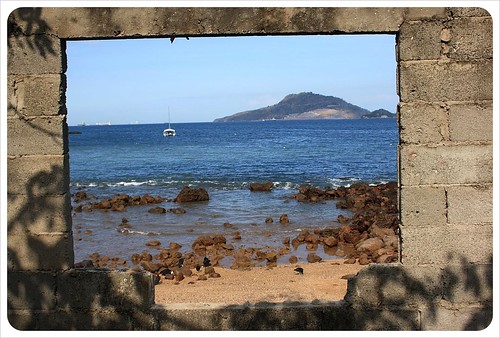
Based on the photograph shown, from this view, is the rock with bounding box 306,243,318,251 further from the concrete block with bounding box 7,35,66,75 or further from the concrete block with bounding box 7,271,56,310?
the concrete block with bounding box 7,35,66,75

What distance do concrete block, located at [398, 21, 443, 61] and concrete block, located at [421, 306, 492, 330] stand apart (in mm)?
2225

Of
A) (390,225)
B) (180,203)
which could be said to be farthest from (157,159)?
(390,225)

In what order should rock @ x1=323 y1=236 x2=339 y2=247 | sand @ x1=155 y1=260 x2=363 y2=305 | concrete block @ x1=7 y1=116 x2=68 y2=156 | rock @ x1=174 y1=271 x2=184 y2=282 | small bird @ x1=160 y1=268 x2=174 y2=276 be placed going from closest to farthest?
1. concrete block @ x1=7 y1=116 x2=68 y2=156
2. sand @ x1=155 y1=260 x2=363 y2=305
3. rock @ x1=174 y1=271 x2=184 y2=282
4. small bird @ x1=160 y1=268 x2=174 y2=276
5. rock @ x1=323 y1=236 x2=339 y2=247

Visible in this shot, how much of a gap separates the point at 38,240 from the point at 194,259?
711 centimetres

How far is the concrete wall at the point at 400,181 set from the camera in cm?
488

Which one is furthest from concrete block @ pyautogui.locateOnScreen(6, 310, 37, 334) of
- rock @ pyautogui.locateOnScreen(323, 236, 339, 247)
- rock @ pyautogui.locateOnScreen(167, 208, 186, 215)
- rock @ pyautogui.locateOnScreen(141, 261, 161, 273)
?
rock @ pyautogui.locateOnScreen(167, 208, 186, 215)

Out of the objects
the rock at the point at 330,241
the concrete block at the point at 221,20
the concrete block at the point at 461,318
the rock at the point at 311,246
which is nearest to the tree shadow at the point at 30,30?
the concrete block at the point at 221,20

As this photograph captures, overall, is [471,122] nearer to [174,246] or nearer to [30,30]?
[30,30]

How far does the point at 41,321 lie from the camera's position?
5227 mm

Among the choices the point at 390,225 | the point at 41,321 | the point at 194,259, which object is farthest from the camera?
the point at 390,225

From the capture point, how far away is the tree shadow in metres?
4.97

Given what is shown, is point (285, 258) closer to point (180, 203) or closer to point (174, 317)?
point (174, 317)

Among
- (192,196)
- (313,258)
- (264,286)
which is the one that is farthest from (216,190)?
(264,286)

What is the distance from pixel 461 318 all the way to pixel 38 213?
3880mm
